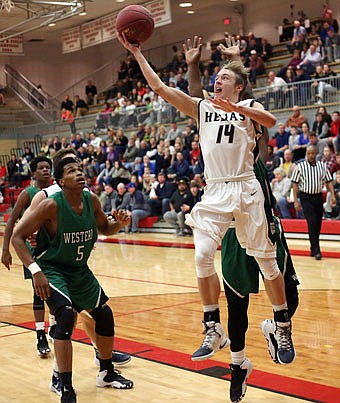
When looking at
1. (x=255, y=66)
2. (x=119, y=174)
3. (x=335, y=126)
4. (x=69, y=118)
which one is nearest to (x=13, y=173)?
(x=69, y=118)

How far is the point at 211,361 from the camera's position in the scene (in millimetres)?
5320

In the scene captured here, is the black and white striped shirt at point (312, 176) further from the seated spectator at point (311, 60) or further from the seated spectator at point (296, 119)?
the seated spectator at point (311, 60)

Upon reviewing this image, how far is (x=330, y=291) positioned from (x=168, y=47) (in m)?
19.1

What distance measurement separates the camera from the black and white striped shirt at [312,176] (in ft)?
34.4

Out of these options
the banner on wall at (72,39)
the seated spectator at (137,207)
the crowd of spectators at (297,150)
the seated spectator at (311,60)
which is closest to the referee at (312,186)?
the crowd of spectators at (297,150)

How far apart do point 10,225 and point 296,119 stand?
10.4 m

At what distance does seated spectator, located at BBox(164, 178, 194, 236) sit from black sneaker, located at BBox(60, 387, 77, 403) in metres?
10.4

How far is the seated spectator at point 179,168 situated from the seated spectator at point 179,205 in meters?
0.55

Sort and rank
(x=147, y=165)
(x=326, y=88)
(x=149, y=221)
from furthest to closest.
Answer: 1. (x=147, y=165)
2. (x=149, y=221)
3. (x=326, y=88)

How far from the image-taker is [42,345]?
577cm

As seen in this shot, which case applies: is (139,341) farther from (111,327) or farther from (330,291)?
(330,291)

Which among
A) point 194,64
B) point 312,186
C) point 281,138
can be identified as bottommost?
point 312,186

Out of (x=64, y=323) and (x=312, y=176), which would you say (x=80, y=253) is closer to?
(x=64, y=323)

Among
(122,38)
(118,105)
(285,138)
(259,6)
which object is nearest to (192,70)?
(122,38)
